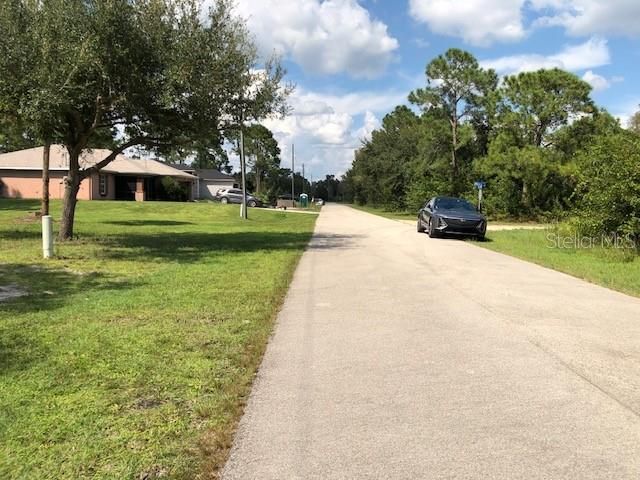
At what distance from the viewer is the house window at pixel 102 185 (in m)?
47.8

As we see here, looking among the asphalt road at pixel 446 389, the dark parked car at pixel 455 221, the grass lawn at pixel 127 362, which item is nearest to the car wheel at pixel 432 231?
the dark parked car at pixel 455 221

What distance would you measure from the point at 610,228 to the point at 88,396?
15016 mm

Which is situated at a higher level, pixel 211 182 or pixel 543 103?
pixel 543 103

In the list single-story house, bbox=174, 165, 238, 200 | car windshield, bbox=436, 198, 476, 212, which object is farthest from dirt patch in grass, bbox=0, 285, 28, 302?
single-story house, bbox=174, 165, 238, 200

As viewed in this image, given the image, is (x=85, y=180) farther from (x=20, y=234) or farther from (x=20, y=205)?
(x=20, y=234)

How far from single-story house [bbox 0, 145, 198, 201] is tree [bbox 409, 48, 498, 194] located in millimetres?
22478

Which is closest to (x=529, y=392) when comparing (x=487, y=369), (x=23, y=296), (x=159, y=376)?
(x=487, y=369)

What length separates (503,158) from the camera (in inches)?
1458

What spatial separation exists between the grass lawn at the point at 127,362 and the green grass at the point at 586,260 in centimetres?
572

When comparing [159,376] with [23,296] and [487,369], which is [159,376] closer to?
[487,369]

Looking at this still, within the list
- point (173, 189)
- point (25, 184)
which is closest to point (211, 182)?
point (173, 189)

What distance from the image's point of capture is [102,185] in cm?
4812

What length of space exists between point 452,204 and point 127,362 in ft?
58.7

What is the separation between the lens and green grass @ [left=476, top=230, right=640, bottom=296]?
1098cm
